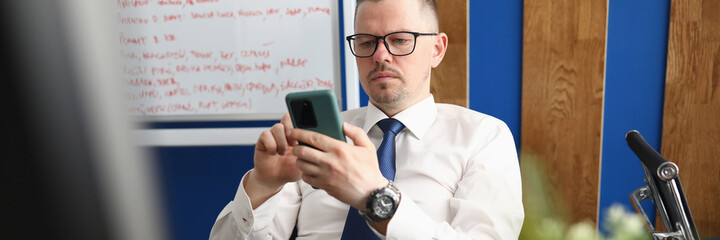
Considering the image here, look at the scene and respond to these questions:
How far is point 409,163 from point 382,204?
392 millimetres

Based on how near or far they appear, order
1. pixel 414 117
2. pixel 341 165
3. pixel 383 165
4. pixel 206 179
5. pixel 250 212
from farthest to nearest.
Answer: pixel 206 179
pixel 414 117
pixel 383 165
pixel 250 212
pixel 341 165

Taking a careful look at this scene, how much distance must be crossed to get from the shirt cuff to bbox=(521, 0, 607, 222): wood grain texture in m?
0.98

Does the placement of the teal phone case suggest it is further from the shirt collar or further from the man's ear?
the man's ear

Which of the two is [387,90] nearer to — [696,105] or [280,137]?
[280,137]

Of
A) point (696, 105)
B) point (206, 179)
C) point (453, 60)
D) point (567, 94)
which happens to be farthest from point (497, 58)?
point (206, 179)

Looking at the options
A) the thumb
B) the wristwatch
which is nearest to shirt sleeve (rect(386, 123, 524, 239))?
the wristwatch

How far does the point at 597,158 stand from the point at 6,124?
175 cm

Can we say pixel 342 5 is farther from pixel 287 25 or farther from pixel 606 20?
pixel 606 20

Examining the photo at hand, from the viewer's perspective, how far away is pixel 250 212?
105 centimetres

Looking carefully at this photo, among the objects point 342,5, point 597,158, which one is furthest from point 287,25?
point 597,158

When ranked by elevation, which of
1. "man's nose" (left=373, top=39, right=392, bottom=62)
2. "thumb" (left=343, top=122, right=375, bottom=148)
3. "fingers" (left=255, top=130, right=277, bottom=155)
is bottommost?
"fingers" (left=255, top=130, right=277, bottom=155)

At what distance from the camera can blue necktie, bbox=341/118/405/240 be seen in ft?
3.52

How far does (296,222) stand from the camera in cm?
129

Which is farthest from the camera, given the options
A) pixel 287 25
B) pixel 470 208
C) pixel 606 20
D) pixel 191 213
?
pixel 191 213
